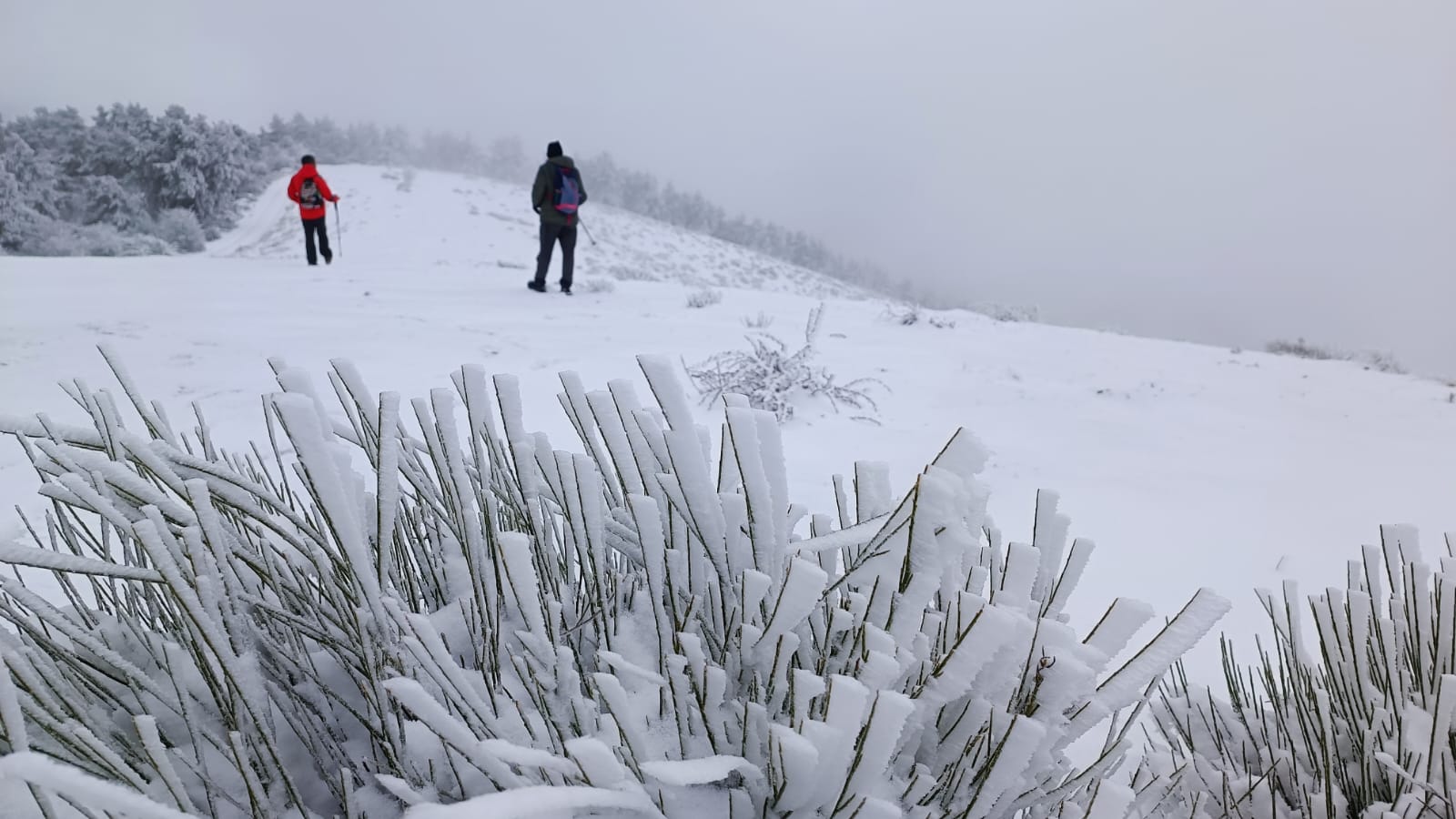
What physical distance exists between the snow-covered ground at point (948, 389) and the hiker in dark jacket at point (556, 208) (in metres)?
0.30

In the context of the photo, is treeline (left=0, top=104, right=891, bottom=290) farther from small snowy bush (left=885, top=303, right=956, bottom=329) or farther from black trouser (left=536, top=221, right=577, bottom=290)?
small snowy bush (left=885, top=303, right=956, bottom=329)

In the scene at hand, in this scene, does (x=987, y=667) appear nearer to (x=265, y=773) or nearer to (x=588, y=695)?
(x=588, y=695)

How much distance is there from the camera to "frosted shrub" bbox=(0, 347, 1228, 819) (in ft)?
1.61

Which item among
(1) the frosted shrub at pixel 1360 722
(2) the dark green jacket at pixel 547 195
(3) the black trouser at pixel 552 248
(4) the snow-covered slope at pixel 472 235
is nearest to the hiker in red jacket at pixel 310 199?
(2) the dark green jacket at pixel 547 195

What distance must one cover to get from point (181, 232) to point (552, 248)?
715 inches

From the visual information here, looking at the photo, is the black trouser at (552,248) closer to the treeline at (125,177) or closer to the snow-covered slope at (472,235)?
the snow-covered slope at (472,235)

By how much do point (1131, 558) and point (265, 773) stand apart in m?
2.81

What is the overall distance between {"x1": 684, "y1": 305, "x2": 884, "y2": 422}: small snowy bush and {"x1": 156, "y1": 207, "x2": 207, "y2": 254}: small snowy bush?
19.6m

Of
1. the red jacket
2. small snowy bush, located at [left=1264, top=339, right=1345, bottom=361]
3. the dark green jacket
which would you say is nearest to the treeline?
the red jacket

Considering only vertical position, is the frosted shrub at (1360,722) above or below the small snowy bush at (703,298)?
below

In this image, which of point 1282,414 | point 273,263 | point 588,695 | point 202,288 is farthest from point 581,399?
point 273,263

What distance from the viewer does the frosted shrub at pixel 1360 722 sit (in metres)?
0.81

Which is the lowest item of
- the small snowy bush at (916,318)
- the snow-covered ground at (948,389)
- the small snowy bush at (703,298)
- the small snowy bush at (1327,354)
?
the snow-covered ground at (948,389)

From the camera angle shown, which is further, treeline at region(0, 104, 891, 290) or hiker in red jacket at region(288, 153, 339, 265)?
treeline at region(0, 104, 891, 290)
